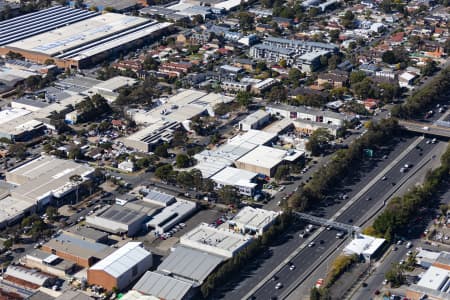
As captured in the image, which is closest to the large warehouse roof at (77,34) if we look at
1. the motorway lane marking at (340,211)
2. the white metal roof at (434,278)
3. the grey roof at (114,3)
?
the grey roof at (114,3)

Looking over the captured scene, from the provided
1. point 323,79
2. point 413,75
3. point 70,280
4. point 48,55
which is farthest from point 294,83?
point 70,280

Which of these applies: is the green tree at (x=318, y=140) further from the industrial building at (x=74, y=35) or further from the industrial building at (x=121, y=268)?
the industrial building at (x=74, y=35)

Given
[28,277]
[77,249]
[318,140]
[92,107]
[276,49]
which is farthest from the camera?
[276,49]

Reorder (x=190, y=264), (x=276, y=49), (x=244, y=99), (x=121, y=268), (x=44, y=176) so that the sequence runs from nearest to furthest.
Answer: (x=121, y=268) < (x=190, y=264) < (x=44, y=176) < (x=244, y=99) < (x=276, y=49)

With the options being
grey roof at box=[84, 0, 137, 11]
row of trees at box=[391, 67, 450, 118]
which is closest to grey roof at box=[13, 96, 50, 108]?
row of trees at box=[391, 67, 450, 118]

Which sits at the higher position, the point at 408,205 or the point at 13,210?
the point at 408,205

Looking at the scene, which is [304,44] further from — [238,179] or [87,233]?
[87,233]

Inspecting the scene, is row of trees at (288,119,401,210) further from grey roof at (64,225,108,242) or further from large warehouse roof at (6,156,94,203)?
large warehouse roof at (6,156,94,203)

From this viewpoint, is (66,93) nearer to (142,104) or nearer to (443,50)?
(142,104)

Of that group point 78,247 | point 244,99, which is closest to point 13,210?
point 78,247
